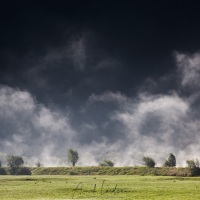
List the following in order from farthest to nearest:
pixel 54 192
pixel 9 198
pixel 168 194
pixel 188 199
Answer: pixel 54 192
pixel 168 194
pixel 9 198
pixel 188 199

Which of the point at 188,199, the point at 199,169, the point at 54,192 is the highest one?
the point at 199,169

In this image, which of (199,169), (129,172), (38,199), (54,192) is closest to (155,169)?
(129,172)

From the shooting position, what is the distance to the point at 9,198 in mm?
60344

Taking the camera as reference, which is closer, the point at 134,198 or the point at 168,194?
the point at 134,198

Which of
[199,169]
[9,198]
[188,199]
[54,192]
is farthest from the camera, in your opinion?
[199,169]

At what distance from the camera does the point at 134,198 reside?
59.9 meters

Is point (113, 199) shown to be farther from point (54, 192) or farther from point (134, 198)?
point (54, 192)

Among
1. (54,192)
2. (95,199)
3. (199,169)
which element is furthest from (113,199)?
(199,169)

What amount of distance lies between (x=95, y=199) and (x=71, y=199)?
14.7ft

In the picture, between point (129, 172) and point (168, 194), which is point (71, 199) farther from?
point (129, 172)

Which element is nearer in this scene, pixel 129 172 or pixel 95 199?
pixel 95 199

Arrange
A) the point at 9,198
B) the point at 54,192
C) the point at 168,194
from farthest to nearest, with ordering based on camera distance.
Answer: the point at 54,192 → the point at 168,194 → the point at 9,198

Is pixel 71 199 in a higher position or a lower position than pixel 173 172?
lower

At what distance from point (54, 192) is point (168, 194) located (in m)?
24.9
